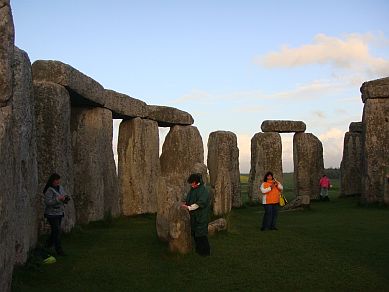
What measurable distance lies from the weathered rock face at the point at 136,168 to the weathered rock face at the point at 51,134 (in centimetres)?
540

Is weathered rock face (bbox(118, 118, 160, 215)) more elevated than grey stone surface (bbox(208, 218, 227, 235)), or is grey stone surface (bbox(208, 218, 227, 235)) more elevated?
weathered rock face (bbox(118, 118, 160, 215))

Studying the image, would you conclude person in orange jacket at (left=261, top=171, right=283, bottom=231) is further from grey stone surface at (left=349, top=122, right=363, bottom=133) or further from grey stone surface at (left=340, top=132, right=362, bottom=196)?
grey stone surface at (left=349, top=122, right=363, bottom=133)

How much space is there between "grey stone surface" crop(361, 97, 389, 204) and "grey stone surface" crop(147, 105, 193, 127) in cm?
599

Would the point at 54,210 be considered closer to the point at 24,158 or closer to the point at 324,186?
the point at 24,158

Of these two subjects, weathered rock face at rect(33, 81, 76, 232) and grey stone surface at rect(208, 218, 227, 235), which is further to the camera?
grey stone surface at rect(208, 218, 227, 235)

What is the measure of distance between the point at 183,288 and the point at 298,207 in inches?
444

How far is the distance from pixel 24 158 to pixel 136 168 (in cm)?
862

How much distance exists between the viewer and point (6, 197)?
466cm

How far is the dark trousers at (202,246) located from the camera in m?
8.67

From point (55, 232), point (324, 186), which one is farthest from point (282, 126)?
point (55, 232)

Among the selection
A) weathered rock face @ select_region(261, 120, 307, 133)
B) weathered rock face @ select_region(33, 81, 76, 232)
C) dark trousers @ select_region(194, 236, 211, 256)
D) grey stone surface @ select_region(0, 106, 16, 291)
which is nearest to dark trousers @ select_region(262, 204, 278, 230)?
dark trousers @ select_region(194, 236, 211, 256)

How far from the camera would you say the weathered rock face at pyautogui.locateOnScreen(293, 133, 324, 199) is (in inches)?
894

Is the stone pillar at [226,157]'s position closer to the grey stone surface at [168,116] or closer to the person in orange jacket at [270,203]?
the grey stone surface at [168,116]

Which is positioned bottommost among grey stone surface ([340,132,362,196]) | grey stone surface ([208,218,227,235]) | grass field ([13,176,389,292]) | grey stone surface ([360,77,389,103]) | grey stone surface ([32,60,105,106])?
grass field ([13,176,389,292])
